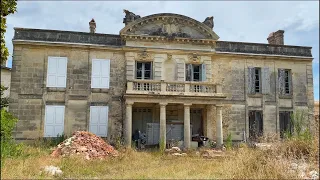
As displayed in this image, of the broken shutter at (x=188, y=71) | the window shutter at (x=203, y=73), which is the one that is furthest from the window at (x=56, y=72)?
the window shutter at (x=203, y=73)

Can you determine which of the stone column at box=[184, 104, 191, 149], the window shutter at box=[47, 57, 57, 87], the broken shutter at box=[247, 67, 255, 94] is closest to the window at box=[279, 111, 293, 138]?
the broken shutter at box=[247, 67, 255, 94]

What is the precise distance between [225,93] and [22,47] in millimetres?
12855

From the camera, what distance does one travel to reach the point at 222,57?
832 inches

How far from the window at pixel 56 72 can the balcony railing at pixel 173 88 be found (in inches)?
163

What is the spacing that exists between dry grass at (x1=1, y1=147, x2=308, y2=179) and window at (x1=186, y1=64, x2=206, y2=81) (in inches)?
313

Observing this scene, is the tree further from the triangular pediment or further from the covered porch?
the triangular pediment

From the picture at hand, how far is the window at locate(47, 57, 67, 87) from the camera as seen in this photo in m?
18.9

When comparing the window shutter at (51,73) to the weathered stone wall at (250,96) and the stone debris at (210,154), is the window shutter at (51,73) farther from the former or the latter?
the weathered stone wall at (250,96)

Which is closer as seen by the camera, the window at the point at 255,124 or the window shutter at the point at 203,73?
the window shutter at the point at 203,73

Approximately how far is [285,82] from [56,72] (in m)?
15.1

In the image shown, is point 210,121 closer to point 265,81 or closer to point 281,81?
point 265,81

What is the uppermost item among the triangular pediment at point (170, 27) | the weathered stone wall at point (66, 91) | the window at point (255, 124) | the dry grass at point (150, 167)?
the triangular pediment at point (170, 27)

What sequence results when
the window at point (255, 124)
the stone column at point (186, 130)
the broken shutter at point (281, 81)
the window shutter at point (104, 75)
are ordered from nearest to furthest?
the stone column at point (186, 130), the window shutter at point (104, 75), the window at point (255, 124), the broken shutter at point (281, 81)

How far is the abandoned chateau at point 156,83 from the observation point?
728 inches
